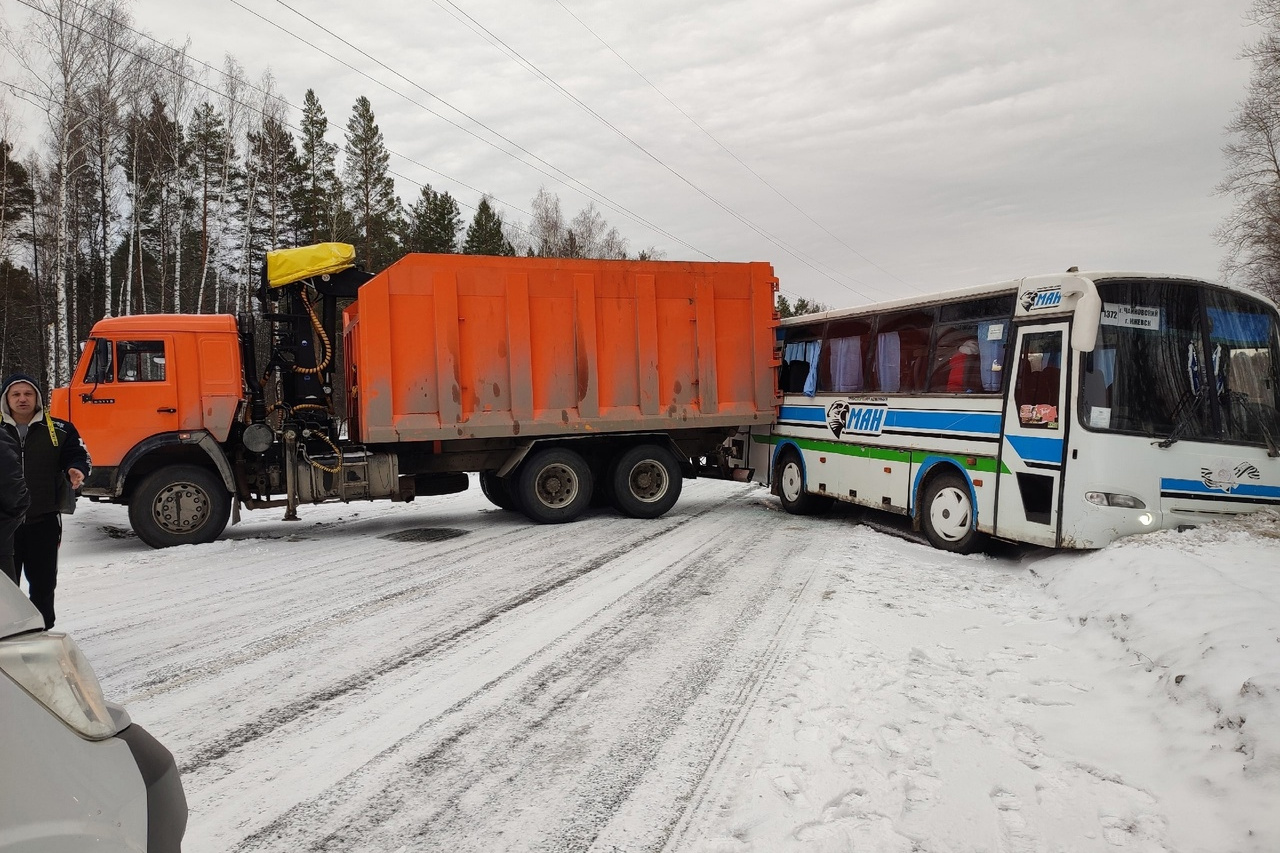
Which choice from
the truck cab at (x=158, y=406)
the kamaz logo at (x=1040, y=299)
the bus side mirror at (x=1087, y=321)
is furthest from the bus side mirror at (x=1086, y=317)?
the truck cab at (x=158, y=406)

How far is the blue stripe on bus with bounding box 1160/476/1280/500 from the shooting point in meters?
6.80

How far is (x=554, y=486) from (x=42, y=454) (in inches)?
242

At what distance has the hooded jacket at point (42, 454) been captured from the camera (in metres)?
4.54

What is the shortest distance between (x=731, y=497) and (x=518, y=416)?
16.7ft

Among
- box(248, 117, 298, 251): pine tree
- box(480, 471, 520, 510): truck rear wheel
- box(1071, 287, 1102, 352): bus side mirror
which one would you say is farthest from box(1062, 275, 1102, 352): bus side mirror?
box(248, 117, 298, 251): pine tree

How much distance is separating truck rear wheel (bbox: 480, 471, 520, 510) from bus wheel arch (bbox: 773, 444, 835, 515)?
415cm

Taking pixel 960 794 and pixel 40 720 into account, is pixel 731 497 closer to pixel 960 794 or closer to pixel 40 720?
pixel 960 794

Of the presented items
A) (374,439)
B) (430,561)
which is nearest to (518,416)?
(374,439)

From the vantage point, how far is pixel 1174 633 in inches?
179

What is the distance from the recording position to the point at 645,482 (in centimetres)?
1073

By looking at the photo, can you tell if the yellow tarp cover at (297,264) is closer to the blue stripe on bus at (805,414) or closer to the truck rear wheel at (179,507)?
the truck rear wheel at (179,507)

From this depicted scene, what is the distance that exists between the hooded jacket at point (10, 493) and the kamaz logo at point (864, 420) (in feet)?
27.8

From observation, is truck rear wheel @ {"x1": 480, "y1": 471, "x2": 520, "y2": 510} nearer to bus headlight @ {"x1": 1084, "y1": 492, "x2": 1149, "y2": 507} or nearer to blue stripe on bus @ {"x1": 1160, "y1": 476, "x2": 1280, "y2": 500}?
bus headlight @ {"x1": 1084, "y1": 492, "x2": 1149, "y2": 507}

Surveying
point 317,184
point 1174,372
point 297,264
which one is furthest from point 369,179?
point 1174,372
